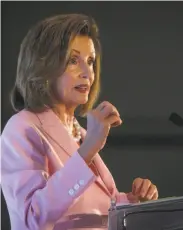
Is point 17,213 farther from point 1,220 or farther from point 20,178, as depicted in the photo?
point 1,220

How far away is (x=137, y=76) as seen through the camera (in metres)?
1.41

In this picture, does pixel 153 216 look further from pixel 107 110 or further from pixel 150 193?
pixel 150 193

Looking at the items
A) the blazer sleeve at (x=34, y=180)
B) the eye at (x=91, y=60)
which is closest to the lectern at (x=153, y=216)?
the blazer sleeve at (x=34, y=180)

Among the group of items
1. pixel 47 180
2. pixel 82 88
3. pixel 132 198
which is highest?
pixel 82 88

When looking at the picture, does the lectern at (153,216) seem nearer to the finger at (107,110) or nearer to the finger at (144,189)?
the finger at (107,110)

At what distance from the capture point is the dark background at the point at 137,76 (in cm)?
139

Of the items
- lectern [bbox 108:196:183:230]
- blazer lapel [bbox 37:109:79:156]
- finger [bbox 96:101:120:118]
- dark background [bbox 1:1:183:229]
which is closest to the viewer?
lectern [bbox 108:196:183:230]

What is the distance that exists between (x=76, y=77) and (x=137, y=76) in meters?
0.57

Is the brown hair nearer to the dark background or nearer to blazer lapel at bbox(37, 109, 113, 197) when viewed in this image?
blazer lapel at bbox(37, 109, 113, 197)

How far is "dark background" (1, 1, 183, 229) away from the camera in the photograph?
1.39 metres

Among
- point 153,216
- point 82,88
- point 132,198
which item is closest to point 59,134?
point 82,88

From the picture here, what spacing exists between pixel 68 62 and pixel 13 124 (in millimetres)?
156

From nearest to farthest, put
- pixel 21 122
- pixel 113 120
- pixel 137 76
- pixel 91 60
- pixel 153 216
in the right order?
pixel 153 216 → pixel 113 120 → pixel 21 122 → pixel 91 60 → pixel 137 76

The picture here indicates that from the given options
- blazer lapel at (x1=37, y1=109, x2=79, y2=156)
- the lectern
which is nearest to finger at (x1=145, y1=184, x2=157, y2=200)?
blazer lapel at (x1=37, y1=109, x2=79, y2=156)
